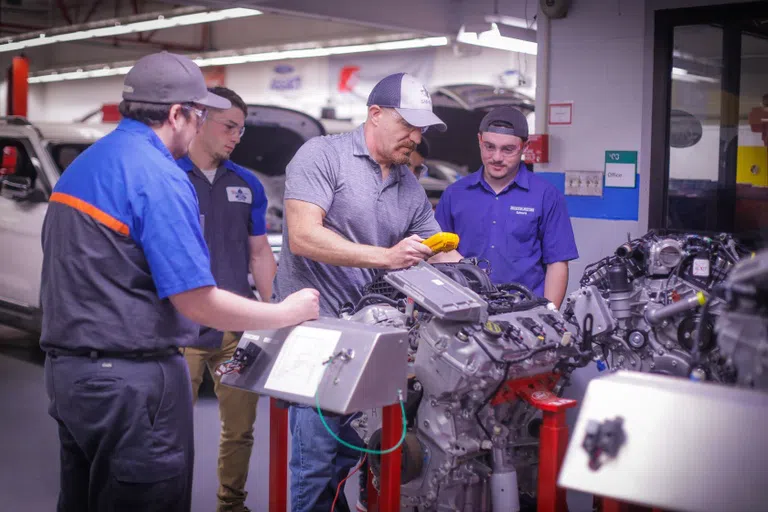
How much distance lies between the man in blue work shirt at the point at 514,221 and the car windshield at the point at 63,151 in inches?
158

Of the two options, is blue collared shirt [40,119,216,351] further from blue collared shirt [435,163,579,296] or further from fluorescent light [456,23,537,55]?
fluorescent light [456,23,537,55]

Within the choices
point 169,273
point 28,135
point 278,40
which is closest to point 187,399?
point 169,273

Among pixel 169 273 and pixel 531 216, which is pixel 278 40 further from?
pixel 169 273

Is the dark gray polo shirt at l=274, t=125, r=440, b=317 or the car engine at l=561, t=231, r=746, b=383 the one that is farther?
the car engine at l=561, t=231, r=746, b=383

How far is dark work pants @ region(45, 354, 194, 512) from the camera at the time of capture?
2.47m

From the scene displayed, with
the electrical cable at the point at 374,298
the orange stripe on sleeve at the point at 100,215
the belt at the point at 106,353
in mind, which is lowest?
the belt at the point at 106,353

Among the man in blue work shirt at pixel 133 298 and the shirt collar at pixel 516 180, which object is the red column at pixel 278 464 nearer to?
the man in blue work shirt at pixel 133 298

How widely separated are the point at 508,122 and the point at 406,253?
1.57 m

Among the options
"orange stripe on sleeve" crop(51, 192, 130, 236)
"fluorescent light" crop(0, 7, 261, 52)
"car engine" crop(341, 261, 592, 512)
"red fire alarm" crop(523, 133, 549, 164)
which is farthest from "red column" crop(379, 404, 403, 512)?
"fluorescent light" crop(0, 7, 261, 52)

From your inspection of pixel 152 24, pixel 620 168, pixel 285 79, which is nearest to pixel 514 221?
pixel 620 168

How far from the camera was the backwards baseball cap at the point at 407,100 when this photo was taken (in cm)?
333

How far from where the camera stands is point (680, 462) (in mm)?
1732

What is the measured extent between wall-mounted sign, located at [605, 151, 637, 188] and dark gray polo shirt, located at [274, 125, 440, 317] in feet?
8.23

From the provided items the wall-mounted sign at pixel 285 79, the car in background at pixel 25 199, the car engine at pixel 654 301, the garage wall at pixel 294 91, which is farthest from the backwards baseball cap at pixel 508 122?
the wall-mounted sign at pixel 285 79
